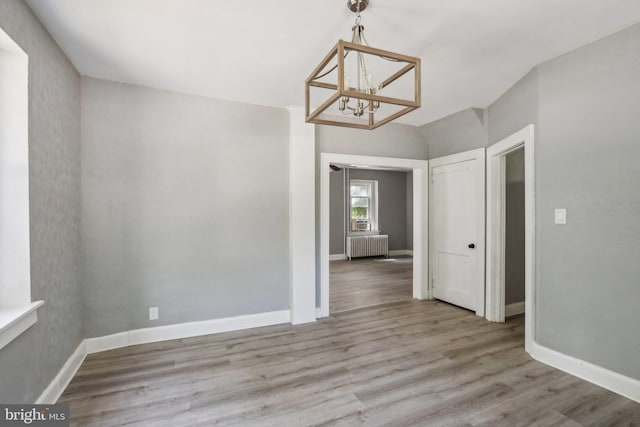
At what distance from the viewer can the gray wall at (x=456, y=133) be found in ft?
12.0

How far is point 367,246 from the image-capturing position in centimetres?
860

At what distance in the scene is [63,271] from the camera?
2.30 meters

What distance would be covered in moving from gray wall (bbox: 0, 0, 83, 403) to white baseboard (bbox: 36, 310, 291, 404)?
10 cm

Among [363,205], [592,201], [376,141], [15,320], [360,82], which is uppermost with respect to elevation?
[360,82]

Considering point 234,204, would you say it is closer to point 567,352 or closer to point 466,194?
point 466,194

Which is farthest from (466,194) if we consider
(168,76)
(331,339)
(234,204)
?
(168,76)

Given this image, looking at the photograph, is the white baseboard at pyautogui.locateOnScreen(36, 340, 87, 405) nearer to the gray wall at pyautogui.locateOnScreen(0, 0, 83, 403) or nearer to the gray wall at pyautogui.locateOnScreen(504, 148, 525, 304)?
the gray wall at pyautogui.locateOnScreen(0, 0, 83, 403)

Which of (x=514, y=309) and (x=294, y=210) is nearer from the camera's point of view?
(x=294, y=210)

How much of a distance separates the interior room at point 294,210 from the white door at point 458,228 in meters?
0.05

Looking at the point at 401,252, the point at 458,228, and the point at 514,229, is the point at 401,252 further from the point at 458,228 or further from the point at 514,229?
the point at 514,229

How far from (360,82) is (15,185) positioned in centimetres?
256

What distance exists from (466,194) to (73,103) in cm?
435
